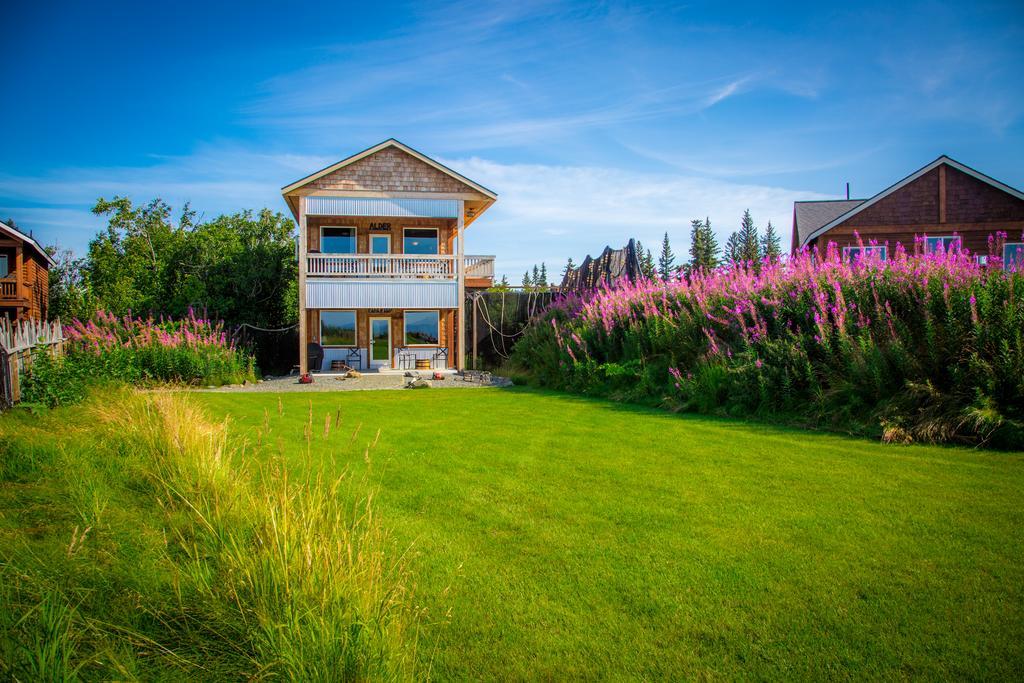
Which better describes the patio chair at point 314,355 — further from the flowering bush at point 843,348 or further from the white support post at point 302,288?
the flowering bush at point 843,348

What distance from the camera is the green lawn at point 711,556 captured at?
247 centimetres

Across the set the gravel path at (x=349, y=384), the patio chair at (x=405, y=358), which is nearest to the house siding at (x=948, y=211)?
the gravel path at (x=349, y=384)

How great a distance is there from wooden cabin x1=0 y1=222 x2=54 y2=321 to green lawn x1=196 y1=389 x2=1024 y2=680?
25789mm

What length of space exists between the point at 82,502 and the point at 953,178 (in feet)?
90.7

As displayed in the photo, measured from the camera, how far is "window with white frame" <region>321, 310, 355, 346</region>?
2197 centimetres

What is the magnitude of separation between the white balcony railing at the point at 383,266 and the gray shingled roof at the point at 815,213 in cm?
1624

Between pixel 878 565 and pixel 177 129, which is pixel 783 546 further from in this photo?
pixel 177 129

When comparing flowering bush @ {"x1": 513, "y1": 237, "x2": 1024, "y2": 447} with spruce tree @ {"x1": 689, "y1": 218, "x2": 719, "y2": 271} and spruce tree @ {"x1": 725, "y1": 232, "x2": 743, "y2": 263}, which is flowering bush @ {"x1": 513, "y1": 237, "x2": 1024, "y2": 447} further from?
spruce tree @ {"x1": 725, "y1": 232, "x2": 743, "y2": 263}

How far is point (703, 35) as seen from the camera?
1141 centimetres

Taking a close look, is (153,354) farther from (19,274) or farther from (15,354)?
(19,274)

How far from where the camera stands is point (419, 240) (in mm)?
22531

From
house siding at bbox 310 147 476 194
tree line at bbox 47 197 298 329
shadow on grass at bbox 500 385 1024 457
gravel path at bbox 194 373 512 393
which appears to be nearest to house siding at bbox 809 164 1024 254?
house siding at bbox 310 147 476 194

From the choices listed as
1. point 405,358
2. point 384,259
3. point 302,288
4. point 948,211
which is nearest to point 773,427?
point 405,358

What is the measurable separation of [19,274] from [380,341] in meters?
16.2
